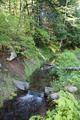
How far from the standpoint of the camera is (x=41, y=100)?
11562mm

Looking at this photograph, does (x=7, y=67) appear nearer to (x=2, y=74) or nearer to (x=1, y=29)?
(x=2, y=74)

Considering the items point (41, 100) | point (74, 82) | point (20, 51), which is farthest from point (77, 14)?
point (41, 100)

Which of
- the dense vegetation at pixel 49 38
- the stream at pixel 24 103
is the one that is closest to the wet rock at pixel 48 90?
the stream at pixel 24 103

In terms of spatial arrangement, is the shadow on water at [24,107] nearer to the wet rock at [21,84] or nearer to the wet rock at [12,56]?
the wet rock at [21,84]

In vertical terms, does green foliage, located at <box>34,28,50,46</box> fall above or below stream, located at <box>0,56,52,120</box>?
below

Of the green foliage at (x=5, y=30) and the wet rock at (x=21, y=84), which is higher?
the green foliage at (x=5, y=30)

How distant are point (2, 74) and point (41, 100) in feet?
Result: 9.35

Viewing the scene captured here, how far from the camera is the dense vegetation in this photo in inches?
241

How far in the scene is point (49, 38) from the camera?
25062 millimetres

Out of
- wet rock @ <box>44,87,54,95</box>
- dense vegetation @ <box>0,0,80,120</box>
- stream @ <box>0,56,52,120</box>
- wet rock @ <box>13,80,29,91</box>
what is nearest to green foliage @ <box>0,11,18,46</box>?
dense vegetation @ <box>0,0,80,120</box>

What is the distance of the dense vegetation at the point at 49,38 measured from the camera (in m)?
6.13

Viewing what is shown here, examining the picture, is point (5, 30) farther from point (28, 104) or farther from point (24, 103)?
point (28, 104)

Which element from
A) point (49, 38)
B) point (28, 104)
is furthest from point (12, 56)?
point (49, 38)

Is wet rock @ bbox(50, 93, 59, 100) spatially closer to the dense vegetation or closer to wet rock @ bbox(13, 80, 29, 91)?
the dense vegetation
